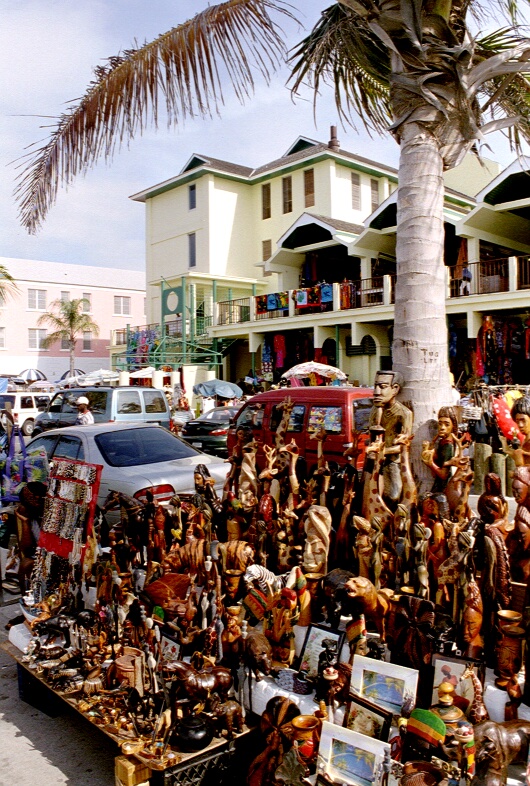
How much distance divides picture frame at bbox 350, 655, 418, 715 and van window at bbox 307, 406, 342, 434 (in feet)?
17.8

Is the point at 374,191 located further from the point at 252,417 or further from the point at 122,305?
the point at 122,305

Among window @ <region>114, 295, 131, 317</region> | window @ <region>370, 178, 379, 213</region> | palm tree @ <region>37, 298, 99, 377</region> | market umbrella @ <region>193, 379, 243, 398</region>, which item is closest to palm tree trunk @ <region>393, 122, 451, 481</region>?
market umbrella @ <region>193, 379, 243, 398</region>

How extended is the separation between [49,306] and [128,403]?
33.5 m

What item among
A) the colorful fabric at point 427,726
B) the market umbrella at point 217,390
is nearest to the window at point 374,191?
the market umbrella at point 217,390

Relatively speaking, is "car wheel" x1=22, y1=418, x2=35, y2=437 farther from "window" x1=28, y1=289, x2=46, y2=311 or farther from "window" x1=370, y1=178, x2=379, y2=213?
"window" x1=28, y1=289, x2=46, y2=311

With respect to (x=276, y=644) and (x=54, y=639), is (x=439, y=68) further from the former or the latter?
(x=54, y=639)

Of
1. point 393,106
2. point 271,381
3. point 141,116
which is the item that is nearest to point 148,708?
point 141,116

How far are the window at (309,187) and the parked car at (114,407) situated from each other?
17.3 metres

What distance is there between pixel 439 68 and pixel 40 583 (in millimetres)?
4984

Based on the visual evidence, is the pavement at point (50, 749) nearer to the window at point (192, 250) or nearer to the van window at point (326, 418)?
the van window at point (326, 418)

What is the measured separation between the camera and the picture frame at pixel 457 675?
2.85 meters

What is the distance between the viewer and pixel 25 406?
2406 centimetres

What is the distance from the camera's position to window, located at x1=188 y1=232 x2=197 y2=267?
3052 cm

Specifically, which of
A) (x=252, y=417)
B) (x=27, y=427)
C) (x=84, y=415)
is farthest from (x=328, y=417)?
(x=27, y=427)
